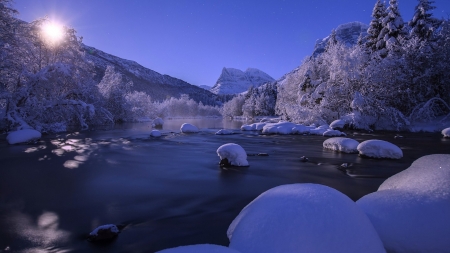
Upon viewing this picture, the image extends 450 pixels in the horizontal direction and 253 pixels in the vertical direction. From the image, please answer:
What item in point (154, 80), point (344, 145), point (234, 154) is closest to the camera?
point (234, 154)

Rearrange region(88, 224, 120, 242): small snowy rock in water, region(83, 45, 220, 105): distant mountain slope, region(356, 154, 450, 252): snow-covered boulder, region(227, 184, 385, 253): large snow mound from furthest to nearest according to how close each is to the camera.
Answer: region(83, 45, 220, 105): distant mountain slope → region(88, 224, 120, 242): small snowy rock in water → region(356, 154, 450, 252): snow-covered boulder → region(227, 184, 385, 253): large snow mound

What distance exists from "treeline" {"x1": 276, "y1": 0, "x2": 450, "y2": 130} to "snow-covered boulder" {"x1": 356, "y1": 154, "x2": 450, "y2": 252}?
21.6 meters

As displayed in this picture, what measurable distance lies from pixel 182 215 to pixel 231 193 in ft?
4.93

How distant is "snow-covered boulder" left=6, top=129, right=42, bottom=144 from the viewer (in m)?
12.5

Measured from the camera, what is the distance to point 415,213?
264cm

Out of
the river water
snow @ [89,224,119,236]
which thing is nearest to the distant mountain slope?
the river water

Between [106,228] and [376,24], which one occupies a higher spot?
[376,24]

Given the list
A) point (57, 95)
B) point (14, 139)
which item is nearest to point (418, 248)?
point (14, 139)

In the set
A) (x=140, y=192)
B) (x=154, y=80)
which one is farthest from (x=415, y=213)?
(x=154, y=80)

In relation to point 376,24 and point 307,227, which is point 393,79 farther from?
point 307,227

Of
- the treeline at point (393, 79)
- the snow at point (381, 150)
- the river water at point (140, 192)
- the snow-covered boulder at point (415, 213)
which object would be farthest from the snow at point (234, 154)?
the treeline at point (393, 79)

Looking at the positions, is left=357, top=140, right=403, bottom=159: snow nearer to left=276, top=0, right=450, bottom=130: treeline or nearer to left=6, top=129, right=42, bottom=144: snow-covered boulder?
left=276, top=0, right=450, bottom=130: treeline

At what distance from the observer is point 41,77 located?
16953 millimetres

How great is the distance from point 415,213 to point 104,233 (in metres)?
3.96
